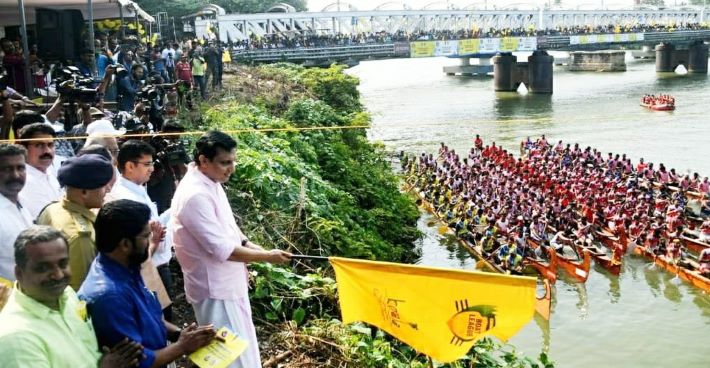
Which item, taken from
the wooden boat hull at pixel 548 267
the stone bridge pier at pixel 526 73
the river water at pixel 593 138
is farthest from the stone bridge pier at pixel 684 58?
the wooden boat hull at pixel 548 267

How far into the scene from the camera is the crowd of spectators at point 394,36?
35781 millimetres

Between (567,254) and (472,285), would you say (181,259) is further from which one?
(567,254)

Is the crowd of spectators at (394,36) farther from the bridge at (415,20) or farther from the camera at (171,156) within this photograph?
the camera at (171,156)

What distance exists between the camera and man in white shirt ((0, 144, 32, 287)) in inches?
123

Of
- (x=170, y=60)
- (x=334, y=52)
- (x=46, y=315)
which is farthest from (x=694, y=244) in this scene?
(x=334, y=52)

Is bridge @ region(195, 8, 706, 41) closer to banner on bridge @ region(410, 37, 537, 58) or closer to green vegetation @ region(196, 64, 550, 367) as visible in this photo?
banner on bridge @ region(410, 37, 537, 58)

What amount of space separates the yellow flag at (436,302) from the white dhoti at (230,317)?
0.70 metres

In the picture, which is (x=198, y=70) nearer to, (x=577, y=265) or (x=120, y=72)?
(x=120, y=72)

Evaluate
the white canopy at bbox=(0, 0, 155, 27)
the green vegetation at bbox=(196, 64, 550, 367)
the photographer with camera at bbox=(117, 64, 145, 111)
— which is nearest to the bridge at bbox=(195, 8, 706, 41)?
the green vegetation at bbox=(196, 64, 550, 367)

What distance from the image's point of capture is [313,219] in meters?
8.18

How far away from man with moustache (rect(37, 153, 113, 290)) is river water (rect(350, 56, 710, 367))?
8.45m

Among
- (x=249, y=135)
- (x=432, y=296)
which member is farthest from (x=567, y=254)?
(x=432, y=296)

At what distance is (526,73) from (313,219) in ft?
145

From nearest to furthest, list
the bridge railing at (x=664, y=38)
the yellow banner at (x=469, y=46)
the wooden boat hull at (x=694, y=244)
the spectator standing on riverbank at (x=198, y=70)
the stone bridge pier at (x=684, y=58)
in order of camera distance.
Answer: the wooden boat hull at (x=694, y=244)
the spectator standing on riverbank at (x=198, y=70)
the yellow banner at (x=469, y=46)
the bridge railing at (x=664, y=38)
the stone bridge pier at (x=684, y=58)
